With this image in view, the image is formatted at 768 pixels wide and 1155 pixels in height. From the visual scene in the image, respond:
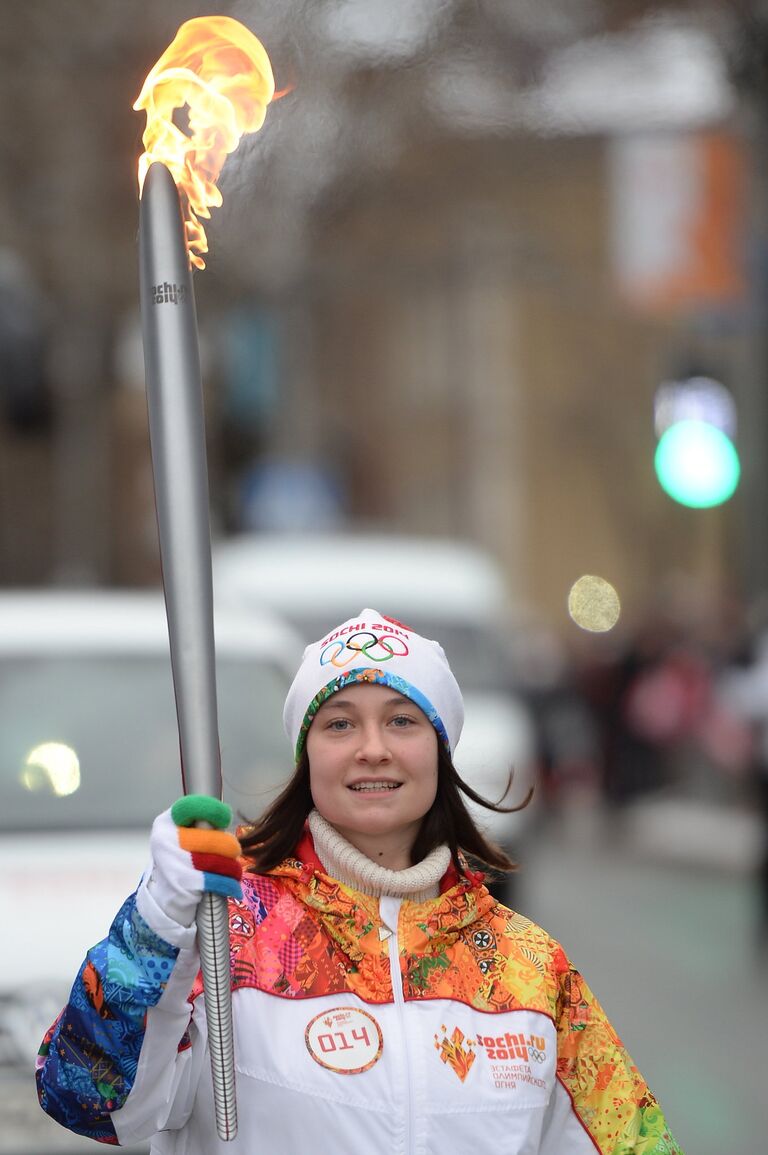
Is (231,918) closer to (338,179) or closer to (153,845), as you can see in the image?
(153,845)

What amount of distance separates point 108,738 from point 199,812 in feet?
11.1

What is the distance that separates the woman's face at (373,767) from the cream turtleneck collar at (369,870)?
0.02 metres

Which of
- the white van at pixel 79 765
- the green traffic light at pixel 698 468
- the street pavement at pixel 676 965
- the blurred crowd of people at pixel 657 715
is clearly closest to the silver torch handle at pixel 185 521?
the white van at pixel 79 765

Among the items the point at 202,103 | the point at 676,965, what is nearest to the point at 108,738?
the point at 202,103

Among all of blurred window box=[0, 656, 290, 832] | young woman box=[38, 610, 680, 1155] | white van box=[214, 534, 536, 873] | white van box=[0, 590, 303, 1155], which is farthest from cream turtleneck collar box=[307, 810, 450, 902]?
white van box=[214, 534, 536, 873]

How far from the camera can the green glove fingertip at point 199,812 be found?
2.06m

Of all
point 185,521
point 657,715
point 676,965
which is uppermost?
point 185,521

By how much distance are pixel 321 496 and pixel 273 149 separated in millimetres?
19549

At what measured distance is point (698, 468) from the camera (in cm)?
852

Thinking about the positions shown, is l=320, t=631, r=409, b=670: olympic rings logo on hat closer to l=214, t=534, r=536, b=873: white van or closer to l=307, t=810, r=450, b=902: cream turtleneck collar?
l=307, t=810, r=450, b=902: cream turtleneck collar

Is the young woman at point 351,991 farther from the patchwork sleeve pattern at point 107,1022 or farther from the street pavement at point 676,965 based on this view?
the street pavement at point 676,965

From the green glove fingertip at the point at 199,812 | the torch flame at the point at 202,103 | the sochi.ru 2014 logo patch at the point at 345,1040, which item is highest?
the torch flame at the point at 202,103

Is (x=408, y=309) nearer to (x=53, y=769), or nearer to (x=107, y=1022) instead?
(x=53, y=769)

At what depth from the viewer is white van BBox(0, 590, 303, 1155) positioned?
14.2 feet
